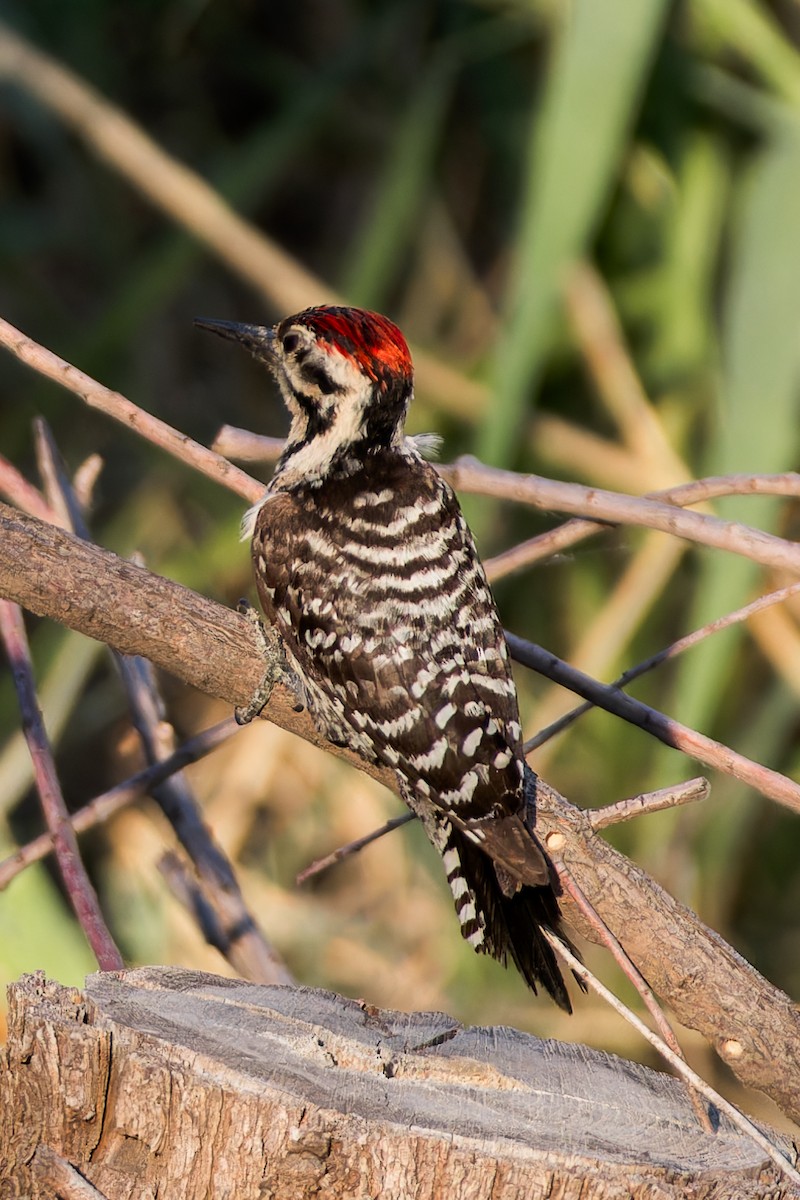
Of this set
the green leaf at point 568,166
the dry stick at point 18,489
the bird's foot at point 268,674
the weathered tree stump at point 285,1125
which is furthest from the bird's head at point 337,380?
the green leaf at point 568,166

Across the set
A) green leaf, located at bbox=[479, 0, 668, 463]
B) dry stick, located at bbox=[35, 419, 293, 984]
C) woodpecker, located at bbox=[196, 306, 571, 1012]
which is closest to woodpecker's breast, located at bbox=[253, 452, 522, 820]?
woodpecker, located at bbox=[196, 306, 571, 1012]

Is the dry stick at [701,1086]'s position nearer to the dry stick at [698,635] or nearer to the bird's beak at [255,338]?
the dry stick at [698,635]

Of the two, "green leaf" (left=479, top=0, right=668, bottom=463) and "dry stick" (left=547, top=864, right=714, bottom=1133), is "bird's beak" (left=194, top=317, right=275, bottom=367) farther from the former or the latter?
"green leaf" (left=479, top=0, right=668, bottom=463)

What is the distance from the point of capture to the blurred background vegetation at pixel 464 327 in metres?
4.39

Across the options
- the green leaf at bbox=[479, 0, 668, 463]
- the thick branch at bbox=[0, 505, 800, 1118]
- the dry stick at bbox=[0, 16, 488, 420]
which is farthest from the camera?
the dry stick at bbox=[0, 16, 488, 420]

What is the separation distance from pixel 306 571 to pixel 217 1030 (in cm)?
91

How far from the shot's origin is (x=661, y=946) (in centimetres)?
214

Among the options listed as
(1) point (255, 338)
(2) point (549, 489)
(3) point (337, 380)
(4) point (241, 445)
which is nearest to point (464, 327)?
(1) point (255, 338)

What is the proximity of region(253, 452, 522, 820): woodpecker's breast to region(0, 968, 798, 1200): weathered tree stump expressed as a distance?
0.51m

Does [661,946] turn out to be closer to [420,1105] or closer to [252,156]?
[420,1105]

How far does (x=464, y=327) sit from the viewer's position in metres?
6.34

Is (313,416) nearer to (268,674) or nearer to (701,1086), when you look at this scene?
(268,674)

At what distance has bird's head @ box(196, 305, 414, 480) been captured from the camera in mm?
2742

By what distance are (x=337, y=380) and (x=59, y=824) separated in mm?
1041
